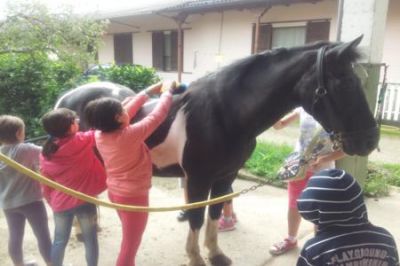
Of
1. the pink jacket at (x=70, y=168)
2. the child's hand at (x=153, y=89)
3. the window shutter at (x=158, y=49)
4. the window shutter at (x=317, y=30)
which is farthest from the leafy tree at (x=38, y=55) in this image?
the window shutter at (x=158, y=49)

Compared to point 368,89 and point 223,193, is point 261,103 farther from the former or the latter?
point 368,89

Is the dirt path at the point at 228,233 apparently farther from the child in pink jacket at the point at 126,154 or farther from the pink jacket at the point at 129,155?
the pink jacket at the point at 129,155

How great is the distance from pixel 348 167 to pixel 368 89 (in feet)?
2.69

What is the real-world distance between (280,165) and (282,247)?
2.22 m

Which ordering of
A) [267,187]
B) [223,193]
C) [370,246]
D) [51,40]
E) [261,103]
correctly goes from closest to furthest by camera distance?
[370,246] → [261,103] → [223,193] → [267,187] → [51,40]

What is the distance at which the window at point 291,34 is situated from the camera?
9.94 meters

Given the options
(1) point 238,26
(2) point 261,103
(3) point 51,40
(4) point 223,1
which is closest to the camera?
(2) point 261,103

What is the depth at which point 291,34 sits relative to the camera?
35.2 ft

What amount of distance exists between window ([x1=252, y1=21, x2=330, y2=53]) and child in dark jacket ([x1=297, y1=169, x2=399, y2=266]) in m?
8.60

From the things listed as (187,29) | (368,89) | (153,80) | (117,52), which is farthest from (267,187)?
(117,52)

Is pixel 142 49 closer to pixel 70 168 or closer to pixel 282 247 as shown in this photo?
pixel 282 247

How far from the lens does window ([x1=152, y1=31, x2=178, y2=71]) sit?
48.5ft

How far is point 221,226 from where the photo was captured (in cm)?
336

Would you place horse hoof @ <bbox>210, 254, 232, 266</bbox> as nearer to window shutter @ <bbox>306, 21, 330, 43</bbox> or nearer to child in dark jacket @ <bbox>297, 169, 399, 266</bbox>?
child in dark jacket @ <bbox>297, 169, 399, 266</bbox>
